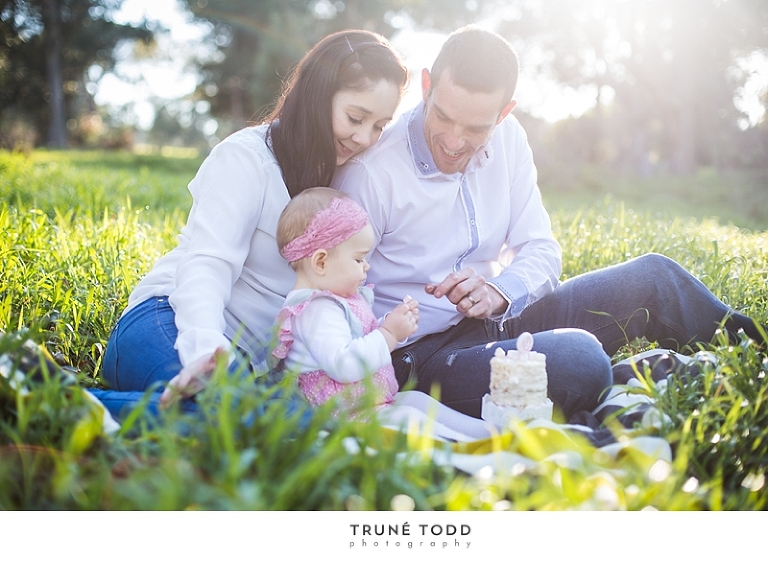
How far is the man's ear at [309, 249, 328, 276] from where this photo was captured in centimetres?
208

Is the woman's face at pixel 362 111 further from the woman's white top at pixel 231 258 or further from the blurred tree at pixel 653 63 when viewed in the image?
the blurred tree at pixel 653 63

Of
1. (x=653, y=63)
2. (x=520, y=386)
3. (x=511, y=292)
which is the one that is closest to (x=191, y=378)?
(x=520, y=386)

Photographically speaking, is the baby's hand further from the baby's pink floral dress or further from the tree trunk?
the tree trunk

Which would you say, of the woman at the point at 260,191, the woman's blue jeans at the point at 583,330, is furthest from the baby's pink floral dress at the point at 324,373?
the woman's blue jeans at the point at 583,330

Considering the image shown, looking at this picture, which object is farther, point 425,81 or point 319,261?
point 425,81

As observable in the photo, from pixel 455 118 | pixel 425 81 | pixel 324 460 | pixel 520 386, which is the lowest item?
pixel 520 386

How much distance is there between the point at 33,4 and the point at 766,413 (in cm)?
674

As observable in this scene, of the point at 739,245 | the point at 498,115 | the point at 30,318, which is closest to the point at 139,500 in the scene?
the point at 30,318

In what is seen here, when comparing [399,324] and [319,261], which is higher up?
[319,261]

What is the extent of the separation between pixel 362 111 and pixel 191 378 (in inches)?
42.4

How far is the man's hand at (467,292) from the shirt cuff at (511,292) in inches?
2.4

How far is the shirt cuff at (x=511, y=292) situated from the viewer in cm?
239

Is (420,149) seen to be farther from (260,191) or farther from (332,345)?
(332,345)

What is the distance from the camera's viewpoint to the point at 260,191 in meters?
2.20
